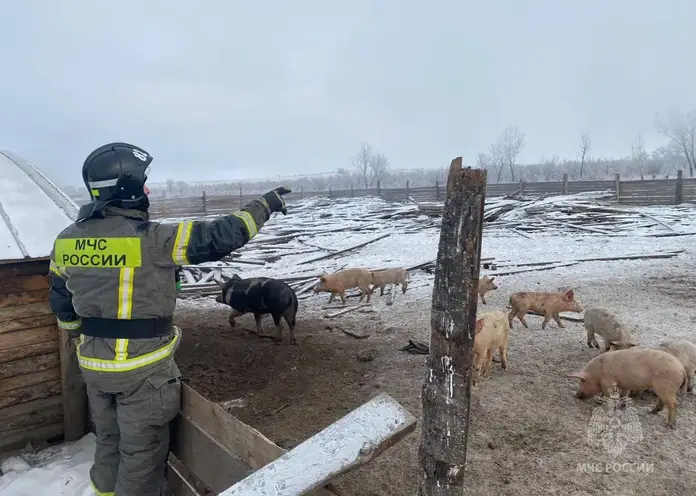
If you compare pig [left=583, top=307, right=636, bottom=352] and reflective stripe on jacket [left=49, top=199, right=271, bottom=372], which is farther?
pig [left=583, top=307, right=636, bottom=352]

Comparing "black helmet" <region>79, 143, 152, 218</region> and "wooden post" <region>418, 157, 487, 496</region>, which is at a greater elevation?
"black helmet" <region>79, 143, 152, 218</region>

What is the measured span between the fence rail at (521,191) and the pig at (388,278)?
650 inches

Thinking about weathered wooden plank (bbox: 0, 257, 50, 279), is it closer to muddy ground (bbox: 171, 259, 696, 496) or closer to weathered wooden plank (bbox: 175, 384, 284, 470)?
muddy ground (bbox: 171, 259, 696, 496)

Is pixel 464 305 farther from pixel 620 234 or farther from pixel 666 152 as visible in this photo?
pixel 666 152

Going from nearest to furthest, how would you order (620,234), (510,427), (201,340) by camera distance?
(510,427), (201,340), (620,234)

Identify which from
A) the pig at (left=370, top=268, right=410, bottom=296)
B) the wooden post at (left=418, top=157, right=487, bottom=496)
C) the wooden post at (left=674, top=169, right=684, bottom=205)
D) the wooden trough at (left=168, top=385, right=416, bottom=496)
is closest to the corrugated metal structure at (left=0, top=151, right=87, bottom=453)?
the wooden trough at (left=168, top=385, right=416, bottom=496)

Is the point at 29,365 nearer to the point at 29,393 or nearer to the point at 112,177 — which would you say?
the point at 29,393

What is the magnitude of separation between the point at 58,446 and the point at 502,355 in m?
5.26

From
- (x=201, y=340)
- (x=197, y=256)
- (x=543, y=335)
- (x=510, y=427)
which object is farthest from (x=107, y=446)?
(x=543, y=335)

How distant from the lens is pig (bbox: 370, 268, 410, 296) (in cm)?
1084

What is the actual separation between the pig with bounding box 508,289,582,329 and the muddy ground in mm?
332

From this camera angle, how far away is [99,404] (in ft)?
10.3

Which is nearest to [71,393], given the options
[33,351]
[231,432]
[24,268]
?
[33,351]

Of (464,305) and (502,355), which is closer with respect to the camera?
(464,305)
